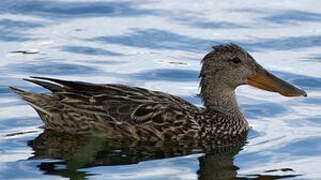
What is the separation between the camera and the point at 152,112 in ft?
39.9

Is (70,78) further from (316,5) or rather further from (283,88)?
(316,5)

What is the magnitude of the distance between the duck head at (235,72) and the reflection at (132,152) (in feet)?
2.38

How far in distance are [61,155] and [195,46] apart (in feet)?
19.9

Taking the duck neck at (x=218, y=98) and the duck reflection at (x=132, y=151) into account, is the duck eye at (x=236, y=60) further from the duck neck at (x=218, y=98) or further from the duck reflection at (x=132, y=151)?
the duck reflection at (x=132, y=151)

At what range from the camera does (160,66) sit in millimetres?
15719

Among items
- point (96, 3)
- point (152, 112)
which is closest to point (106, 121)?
point (152, 112)

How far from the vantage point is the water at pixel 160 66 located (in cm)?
1108

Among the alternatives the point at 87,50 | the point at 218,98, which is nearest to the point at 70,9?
the point at 87,50

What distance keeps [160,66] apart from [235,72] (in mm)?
3038

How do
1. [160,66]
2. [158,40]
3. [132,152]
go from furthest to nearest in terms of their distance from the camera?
[158,40] < [160,66] < [132,152]

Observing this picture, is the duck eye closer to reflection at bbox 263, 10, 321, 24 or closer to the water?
the water

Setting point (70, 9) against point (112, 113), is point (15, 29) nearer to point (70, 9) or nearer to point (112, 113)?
point (70, 9)

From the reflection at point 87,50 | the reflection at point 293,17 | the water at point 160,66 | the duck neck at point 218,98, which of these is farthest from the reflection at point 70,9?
the duck neck at point 218,98

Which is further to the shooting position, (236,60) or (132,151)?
(236,60)
